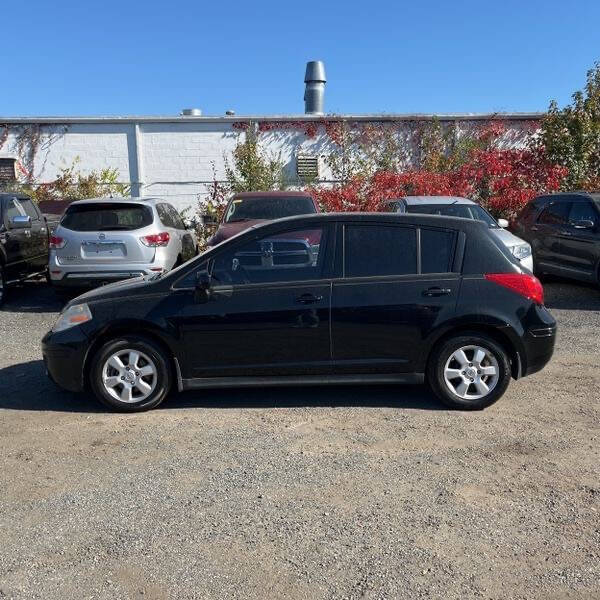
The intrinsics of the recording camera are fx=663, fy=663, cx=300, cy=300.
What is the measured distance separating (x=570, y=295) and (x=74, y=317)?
822 cm

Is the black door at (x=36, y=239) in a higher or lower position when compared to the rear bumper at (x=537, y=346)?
higher

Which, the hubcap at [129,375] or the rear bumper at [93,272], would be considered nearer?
the hubcap at [129,375]

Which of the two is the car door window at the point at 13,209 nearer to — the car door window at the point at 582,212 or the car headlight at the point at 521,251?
the car headlight at the point at 521,251

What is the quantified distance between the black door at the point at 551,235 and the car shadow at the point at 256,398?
6.09 meters

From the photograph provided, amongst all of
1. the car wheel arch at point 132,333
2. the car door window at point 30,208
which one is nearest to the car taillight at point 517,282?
Result: the car wheel arch at point 132,333

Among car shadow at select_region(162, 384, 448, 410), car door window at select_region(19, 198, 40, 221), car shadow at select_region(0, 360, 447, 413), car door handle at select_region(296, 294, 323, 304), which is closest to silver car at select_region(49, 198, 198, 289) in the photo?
car door window at select_region(19, 198, 40, 221)

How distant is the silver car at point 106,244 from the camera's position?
941 centimetres

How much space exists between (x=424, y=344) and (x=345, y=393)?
93 centimetres

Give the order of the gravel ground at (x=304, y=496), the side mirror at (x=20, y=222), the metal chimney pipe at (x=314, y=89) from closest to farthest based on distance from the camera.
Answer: the gravel ground at (x=304, y=496), the side mirror at (x=20, y=222), the metal chimney pipe at (x=314, y=89)

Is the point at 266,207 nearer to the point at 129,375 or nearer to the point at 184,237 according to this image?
the point at 184,237

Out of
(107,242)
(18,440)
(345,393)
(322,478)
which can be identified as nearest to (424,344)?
(345,393)

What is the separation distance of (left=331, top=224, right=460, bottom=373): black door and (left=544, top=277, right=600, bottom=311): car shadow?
5.06 meters

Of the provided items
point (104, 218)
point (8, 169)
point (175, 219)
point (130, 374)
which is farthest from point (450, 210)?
point (8, 169)

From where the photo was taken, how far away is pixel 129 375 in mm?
5480
